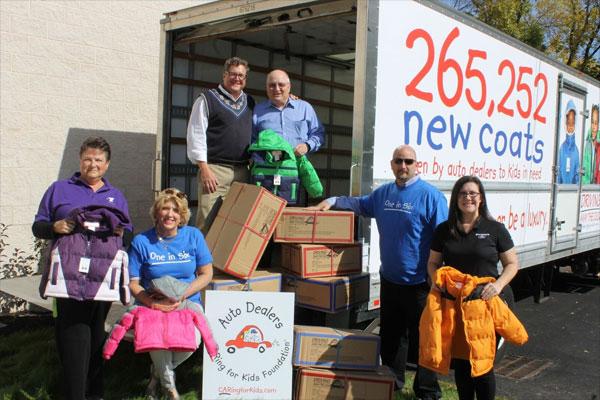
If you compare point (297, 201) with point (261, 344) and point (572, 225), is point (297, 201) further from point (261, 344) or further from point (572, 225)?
point (572, 225)

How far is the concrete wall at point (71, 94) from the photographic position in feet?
19.0

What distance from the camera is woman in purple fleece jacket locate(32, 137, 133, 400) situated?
3.31 m

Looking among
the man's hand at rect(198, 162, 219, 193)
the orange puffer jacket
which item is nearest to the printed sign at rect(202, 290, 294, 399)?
the orange puffer jacket

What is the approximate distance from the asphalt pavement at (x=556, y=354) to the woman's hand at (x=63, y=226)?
299cm

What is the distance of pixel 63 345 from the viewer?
3332mm

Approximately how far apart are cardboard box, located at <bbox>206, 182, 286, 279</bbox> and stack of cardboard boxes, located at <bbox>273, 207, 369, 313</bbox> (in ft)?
0.54

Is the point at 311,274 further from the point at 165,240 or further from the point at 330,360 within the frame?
the point at 165,240

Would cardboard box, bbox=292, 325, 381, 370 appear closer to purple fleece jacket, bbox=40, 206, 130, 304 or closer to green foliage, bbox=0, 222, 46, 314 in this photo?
purple fleece jacket, bbox=40, 206, 130, 304

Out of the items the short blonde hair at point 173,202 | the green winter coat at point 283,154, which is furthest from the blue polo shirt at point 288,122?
the short blonde hair at point 173,202

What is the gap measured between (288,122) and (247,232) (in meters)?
1.05

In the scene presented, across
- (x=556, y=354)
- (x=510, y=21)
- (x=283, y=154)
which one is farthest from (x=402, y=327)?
(x=510, y=21)

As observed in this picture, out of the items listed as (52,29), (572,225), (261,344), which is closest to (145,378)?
(261,344)

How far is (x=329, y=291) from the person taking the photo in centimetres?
400

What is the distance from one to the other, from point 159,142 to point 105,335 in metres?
2.27
